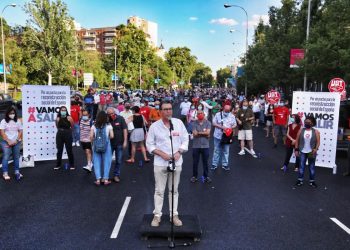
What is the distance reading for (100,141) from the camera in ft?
28.8

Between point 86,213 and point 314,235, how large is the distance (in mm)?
3975

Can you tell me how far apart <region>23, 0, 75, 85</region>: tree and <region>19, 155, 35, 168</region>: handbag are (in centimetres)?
3361

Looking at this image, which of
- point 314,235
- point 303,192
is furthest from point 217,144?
point 314,235

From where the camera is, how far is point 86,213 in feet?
23.2

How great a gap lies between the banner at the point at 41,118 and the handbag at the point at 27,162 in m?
0.27

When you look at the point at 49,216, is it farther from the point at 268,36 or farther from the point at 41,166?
the point at 268,36

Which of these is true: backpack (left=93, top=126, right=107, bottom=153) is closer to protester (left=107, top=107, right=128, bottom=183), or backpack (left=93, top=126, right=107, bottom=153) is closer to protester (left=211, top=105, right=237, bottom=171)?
protester (left=107, top=107, right=128, bottom=183)

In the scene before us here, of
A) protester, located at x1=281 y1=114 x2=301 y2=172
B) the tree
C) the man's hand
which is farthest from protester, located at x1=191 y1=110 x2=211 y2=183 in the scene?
the tree

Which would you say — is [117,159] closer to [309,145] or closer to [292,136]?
[309,145]

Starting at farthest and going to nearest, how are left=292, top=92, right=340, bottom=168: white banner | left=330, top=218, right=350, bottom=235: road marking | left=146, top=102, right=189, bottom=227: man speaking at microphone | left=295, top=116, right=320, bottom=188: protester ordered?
left=292, top=92, right=340, bottom=168: white banner
left=295, top=116, right=320, bottom=188: protester
left=330, top=218, right=350, bottom=235: road marking
left=146, top=102, right=189, bottom=227: man speaking at microphone

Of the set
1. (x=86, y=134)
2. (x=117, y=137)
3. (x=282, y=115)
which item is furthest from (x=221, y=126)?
(x=282, y=115)

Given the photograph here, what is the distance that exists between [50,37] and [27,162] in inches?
1351

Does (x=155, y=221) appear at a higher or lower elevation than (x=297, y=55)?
lower

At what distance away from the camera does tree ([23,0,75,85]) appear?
4212 centimetres
